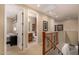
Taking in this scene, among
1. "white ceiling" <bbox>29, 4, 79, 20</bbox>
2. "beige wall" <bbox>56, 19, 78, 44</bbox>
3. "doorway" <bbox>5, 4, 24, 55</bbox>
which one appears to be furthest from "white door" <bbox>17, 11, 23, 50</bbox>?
"beige wall" <bbox>56, 19, 78, 44</bbox>

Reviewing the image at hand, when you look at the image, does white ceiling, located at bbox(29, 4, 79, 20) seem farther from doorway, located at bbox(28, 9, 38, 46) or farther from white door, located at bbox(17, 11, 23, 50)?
white door, located at bbox(17, 11, 23, 50)

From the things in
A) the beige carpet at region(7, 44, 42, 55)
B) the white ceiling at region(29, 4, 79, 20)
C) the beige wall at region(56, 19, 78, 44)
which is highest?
the white ceiling at region(29, 4, 79, 20)

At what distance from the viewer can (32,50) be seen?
2180 millimetres

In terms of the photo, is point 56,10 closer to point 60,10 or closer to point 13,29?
point 60,10

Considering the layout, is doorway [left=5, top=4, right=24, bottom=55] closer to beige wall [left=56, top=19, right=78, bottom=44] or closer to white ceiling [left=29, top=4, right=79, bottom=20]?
white ceiling [left=29, top=4, right=79, bottom=20]

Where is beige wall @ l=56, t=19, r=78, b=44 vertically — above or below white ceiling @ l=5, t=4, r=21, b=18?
below

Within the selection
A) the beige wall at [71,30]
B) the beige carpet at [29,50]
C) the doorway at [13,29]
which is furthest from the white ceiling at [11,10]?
the beige wall at [71,30]

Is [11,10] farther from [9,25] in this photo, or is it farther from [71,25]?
[71,25]

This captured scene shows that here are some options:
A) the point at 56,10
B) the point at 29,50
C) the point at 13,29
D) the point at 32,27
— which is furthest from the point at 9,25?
the point at 56,10

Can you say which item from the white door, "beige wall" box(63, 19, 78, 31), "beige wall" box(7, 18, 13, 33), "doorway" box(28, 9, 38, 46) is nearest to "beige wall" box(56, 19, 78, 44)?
"beige wall" box(63, 19, 78, 31)

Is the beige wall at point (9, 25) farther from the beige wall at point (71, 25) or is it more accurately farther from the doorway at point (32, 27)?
the beige wall at point (71, 25)

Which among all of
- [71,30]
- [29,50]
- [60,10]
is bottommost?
[29,50]

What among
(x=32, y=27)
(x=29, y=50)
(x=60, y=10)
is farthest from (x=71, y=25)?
(x=29, y=50)

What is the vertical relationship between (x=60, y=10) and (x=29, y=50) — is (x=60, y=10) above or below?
above
